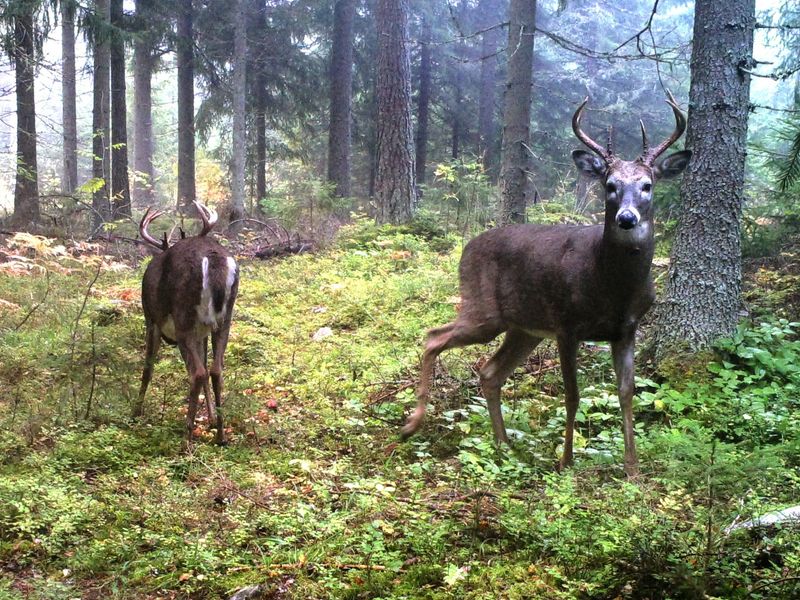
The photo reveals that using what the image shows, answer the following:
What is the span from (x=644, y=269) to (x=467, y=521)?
199cm

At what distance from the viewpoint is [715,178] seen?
5.55 metres

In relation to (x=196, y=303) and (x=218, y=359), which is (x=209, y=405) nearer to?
(x=218, y=359)

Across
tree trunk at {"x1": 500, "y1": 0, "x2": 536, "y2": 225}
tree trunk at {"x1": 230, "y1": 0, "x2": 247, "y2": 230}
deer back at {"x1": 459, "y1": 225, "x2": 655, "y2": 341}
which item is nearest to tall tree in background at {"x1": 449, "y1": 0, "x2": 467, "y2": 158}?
tree trunk at {"x1": 230, "y1": 0, "x2": 247, "y2": 230}

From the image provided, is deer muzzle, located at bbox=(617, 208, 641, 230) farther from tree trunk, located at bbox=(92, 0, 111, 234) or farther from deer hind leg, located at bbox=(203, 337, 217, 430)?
tree trunk, located at bbox=(92, 0, 111, 234)

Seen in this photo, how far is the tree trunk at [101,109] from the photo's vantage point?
42.7ft

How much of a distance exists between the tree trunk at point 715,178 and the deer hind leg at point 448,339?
1.63 m

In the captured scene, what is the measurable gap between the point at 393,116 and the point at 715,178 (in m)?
9.16

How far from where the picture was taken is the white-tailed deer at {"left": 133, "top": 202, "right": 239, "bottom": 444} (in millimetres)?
4941

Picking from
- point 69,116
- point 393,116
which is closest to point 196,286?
point 393,116

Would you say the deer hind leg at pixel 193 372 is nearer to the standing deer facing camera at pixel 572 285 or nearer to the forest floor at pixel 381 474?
the forest floor at pixel 381 474

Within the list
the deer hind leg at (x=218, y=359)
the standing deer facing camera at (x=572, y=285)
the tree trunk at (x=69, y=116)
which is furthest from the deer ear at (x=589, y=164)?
the tree trunk at (x=69, y=116)

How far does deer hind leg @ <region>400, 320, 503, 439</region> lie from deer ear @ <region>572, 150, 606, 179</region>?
1270 mm

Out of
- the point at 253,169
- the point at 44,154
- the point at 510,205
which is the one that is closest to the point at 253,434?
the point at 510,205

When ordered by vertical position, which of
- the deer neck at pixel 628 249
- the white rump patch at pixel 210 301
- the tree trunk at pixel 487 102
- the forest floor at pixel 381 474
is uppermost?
the tree trunk at pixel 487 102
